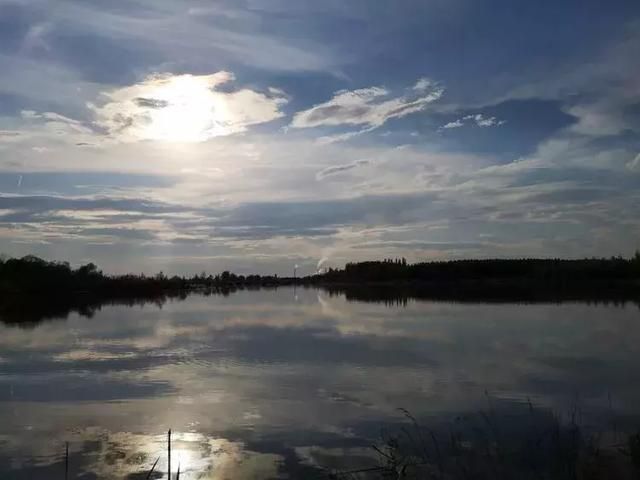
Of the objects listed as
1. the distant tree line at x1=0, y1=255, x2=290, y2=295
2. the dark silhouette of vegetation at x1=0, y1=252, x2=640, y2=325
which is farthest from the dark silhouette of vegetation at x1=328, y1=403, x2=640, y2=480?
the distant tree line at x1=0, y1=255, x2=290, y2=295

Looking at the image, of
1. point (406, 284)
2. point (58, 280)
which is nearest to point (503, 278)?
point (406, 284)

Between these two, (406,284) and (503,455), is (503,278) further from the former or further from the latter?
(503,455)

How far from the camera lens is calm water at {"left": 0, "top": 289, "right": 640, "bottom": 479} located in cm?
841

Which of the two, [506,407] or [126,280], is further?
[126,280]

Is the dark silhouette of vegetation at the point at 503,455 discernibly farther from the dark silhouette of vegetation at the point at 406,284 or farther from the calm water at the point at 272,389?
the dark silhouette of vegetation at the point at 406,284

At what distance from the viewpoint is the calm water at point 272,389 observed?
331 inches

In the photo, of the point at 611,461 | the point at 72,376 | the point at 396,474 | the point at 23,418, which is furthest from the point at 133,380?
the point at 611,461

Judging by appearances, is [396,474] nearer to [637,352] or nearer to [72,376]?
[72,376]

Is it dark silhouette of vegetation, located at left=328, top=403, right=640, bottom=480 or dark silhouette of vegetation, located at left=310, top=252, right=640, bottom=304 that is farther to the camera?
dark silhouette of vegetation, located at left=310, top=252, right=640, bottom=304

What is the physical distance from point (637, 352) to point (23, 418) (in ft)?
49.1

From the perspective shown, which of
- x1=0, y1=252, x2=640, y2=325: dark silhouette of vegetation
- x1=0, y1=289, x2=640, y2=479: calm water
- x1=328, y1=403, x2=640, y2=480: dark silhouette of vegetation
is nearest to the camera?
x1=328, y1=403, x2=640, y2=480: dark silhouette of vegetation

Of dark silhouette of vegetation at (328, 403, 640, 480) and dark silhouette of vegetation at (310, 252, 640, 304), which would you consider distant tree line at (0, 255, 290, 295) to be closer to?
dark silhouette of vegetation at (310, 252, 640, 304)

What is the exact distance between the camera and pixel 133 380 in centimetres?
1449

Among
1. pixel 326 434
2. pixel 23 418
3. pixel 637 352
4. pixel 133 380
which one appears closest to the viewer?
pixel 326 434
